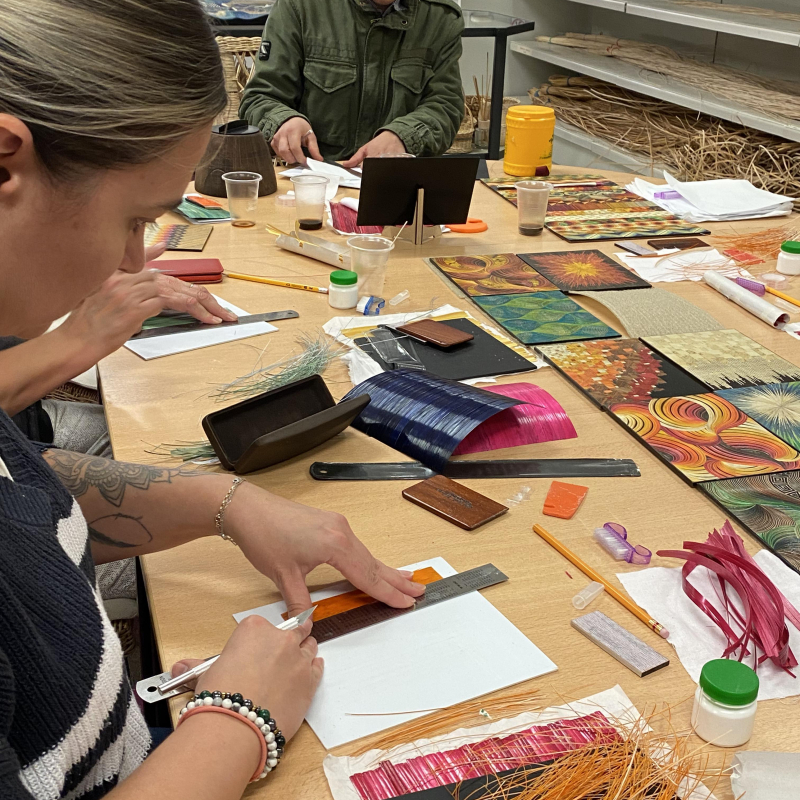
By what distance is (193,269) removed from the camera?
78.9 inches

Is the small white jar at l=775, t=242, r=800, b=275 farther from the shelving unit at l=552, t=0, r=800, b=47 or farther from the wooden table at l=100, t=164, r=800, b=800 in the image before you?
the shelving unit at l=552, t=0, r=800, b=47

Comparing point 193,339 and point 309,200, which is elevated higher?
point 309,200

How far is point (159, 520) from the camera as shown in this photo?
3.64 feet

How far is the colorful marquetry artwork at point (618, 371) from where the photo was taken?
1548mm

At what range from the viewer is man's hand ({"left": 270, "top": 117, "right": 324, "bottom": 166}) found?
286 cm

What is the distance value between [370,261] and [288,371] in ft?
1.50

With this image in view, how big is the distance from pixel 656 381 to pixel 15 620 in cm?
120

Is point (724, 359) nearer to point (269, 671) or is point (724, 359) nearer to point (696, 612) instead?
point (696, 612)

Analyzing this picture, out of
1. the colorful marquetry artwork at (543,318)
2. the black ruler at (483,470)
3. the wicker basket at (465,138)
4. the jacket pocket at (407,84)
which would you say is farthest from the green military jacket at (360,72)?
the black ruler at (483,470)

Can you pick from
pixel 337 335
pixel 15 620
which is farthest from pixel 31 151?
pixel 337 335

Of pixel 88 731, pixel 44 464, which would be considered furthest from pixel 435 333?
pixel 88 731

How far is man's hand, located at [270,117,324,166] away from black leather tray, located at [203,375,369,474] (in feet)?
5.47

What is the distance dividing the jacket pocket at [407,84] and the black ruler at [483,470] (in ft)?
7.40

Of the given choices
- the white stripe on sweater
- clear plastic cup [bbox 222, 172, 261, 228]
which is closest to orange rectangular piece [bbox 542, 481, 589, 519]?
the white stripe on sweater
